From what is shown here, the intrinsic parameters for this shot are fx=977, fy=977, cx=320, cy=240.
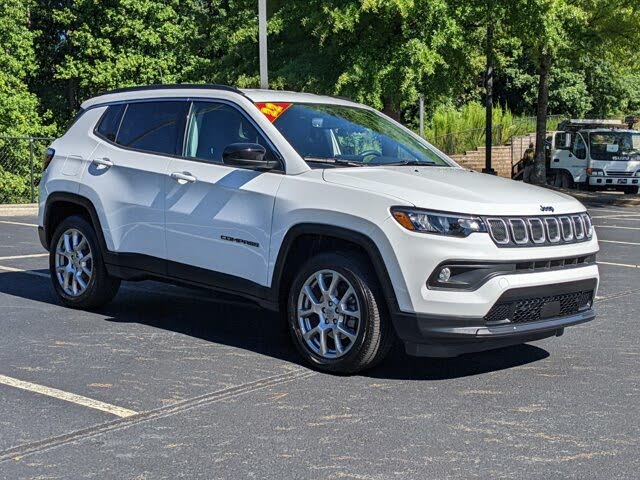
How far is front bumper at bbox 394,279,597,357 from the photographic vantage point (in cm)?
551

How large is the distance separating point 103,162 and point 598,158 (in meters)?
24.5

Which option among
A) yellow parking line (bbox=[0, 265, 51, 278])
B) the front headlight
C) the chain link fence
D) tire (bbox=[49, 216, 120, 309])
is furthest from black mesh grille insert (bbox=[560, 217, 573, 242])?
Answer: the chain link fence

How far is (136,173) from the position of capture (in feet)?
24.0

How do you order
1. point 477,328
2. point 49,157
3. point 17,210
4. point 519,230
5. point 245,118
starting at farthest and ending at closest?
point 17,210 → point 49,157 → point 245,118 → point 519,230 → point 477,328

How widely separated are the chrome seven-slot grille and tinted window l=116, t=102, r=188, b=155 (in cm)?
265

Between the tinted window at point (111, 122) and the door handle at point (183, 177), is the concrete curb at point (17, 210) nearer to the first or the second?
the tinted window at point (111, 122)

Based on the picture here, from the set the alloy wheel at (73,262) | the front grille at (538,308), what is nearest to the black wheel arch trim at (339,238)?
the front grille at (538,308)

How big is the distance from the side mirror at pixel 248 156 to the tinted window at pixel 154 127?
0.95 metres

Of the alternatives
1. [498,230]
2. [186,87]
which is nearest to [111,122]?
[186,87]

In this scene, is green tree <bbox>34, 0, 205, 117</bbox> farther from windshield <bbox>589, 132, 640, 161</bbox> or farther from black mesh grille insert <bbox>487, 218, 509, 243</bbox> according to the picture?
black mesh grille insert <bbox>487, 218, 509, 243</bbox>

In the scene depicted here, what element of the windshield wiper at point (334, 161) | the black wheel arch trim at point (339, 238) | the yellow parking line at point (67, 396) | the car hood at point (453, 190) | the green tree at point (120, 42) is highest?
the green tree at point (120, 42)

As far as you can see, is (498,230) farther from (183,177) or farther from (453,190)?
(183,177)

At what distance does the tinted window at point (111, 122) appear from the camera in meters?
7.82

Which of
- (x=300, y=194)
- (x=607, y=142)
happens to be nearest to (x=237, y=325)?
(x=300, y=194)
